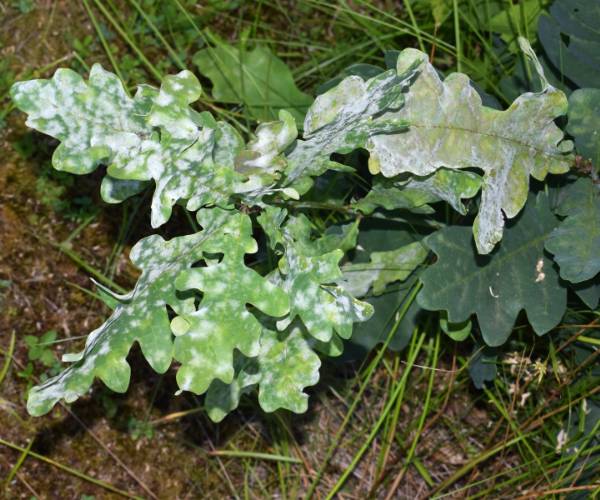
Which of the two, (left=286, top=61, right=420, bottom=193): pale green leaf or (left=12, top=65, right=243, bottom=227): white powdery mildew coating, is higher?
(left=12, top=65, right=243, bottom=227): white powdery mildew coating

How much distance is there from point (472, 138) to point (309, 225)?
0.37m

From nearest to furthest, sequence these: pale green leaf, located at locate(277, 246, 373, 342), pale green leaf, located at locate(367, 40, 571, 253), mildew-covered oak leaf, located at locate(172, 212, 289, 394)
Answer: mildew-covered oak leaf, located at locate(172, 212, 289, 394) < pale green leaf, located at locate(277, 246, 373, 342) < pale green leaf, located at locate(367, 40, 571, 253)

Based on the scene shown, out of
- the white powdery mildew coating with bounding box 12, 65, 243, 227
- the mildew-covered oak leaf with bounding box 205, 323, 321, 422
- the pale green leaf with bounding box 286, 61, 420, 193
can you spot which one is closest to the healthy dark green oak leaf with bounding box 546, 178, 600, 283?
the pale green leaf with bounding box 286, 61, 420, 193

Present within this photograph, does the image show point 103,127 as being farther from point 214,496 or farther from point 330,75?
point 214,496

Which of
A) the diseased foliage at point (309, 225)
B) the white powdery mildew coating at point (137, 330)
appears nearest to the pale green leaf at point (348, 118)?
the diseased foliage at point (309, 225)

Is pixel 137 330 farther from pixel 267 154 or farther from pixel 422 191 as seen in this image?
pixel 422 191

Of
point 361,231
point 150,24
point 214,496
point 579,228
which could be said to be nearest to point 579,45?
point 579,228

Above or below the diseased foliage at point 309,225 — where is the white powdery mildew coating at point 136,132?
above

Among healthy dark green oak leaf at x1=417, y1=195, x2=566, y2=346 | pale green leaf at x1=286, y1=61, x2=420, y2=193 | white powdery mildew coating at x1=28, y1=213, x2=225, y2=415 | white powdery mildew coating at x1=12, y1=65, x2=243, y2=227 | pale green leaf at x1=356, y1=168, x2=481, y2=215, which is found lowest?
healthy dark green oak leaf at x1=417, y1=195, x2=566, y2=346

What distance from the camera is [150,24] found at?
A: 2143 millimetres

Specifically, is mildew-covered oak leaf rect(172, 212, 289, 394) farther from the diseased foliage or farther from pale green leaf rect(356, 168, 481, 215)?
pale green leaf rect(356, 168, 481, 215)

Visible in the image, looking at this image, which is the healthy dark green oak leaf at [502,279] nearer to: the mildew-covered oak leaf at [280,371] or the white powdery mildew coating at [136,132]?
the mildew-covered oak leaf at [280,371]

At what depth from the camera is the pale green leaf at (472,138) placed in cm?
174

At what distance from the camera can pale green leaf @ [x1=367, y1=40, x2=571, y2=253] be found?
1744 mm
